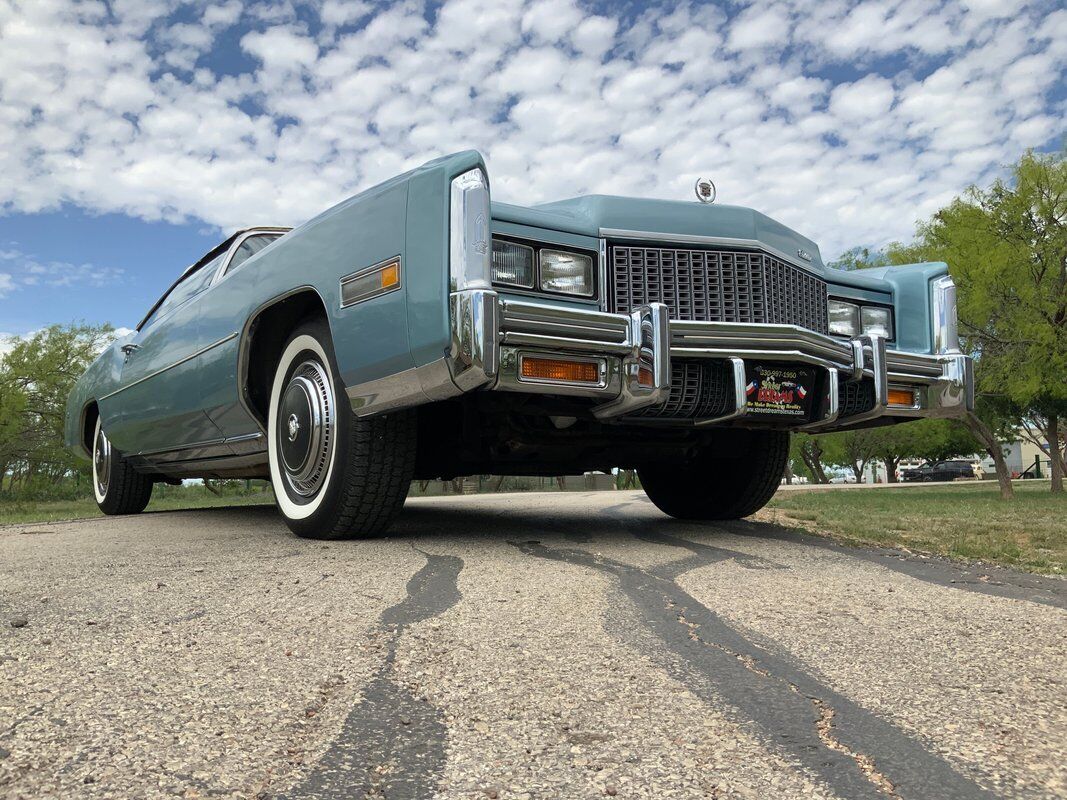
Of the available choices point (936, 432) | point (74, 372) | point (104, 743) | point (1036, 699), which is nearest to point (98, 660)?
point (104, 743)

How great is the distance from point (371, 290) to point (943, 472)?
63.7 meters

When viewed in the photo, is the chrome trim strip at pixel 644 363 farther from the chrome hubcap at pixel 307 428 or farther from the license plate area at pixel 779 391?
the chrome hubcap at pixel 307 428

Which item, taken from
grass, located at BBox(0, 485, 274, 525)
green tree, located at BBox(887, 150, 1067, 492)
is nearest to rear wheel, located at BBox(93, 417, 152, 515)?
grass, located at BBox(0, 485, 274, 525)

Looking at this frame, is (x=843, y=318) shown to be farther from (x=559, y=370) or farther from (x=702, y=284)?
(x=559, y=370)

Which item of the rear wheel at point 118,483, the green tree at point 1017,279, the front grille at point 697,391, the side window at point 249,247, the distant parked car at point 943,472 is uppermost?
the green tree at point 1017,279

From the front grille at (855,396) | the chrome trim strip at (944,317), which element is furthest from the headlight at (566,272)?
the chrome trim strip at (944,317)

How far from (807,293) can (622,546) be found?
5.46 ft

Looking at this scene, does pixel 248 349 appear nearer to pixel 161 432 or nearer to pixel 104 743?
pixel 161 432

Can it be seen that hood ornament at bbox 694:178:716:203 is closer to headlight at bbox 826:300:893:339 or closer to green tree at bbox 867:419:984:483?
headlight at bbox 826:300:893:339

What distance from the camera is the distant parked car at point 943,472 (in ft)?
193

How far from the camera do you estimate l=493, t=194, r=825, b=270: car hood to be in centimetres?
360

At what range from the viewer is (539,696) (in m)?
1.53

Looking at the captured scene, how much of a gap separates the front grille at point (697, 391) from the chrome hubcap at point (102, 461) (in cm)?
529

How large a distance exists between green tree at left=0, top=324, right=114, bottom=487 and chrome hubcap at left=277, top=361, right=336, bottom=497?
22517 millimetres
